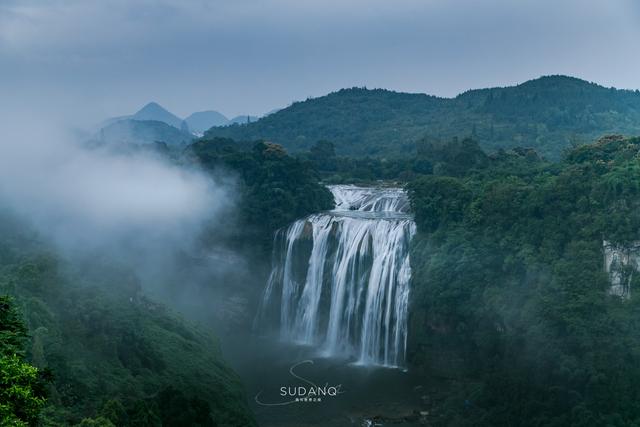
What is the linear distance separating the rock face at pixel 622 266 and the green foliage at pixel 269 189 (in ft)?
57.7

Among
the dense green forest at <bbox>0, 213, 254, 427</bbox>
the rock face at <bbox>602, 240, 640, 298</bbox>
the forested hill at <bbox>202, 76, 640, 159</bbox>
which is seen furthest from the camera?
the forested hill at <bbox>202, 76, 640, 159</bbox>

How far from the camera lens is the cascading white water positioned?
101 ft

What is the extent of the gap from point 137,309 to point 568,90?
53.2 metres

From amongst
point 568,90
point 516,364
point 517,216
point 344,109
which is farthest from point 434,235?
point 344,109

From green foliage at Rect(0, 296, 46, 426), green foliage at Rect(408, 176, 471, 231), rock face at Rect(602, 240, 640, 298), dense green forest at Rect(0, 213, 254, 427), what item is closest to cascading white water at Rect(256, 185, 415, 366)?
green foliage at Rect(408, 176, 471, 231)

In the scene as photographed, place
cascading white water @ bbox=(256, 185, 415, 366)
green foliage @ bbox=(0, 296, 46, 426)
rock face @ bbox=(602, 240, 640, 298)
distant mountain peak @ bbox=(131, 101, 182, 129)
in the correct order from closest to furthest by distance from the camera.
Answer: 1. green foliage @ bbox=(0, 296, 46, 426)
2. rock face @ bbox=(602, 240, 640, 298)
3. cascading white water @ bbox=(256, 185, 415, 366)
4. distant mountain peak @ bbox=(131, 101, 182, 129)

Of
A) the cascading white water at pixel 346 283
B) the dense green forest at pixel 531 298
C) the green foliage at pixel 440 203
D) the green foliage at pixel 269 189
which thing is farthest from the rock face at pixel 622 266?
the green foliage at pixel 269 189

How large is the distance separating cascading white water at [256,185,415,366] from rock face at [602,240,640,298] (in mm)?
8909

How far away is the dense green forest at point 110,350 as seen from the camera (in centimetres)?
1727

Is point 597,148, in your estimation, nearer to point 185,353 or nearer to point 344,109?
point 185,353

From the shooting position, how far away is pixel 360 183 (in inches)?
1833

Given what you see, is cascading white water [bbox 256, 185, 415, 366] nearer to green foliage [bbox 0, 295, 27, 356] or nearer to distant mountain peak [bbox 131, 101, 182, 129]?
green foliage [bbox 0, 295, 27, 356]

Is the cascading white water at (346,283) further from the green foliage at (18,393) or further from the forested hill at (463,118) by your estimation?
the green foliage at (18,393)

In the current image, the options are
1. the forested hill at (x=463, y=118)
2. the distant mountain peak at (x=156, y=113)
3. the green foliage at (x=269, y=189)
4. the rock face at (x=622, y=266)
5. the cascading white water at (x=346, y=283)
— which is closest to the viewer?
the rock face at (x=622, y=266)
